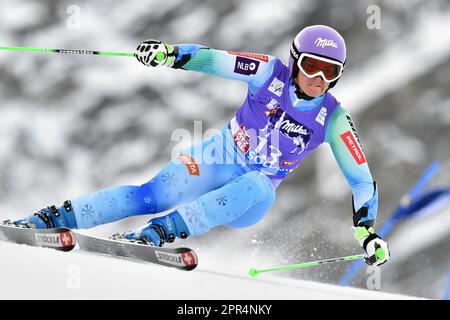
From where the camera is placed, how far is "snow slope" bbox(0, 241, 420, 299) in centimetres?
232

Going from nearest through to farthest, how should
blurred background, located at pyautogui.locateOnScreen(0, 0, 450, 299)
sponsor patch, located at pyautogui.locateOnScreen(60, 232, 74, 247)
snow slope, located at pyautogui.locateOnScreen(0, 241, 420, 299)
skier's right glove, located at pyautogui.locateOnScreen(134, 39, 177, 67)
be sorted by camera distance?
1. snow slope, located at pyautogui.locateOnScreen(0, 241, 420, 299)
2. sponsor patch, located at pyautogui.locateOnScreen(60, 232, 74, 247)
3. skier's right glove, located at pyautogui.locateOnScreen(134, 39, 177, 67)
4. blurred background, located at pyautogui.locateOnScreen(0, 0, 450, 299)

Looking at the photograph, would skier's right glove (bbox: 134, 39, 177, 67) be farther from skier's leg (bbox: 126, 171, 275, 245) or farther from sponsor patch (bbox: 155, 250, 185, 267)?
sponsor patch (bbox: 155, 250, 185, 267)

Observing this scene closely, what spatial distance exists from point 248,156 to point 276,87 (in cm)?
34

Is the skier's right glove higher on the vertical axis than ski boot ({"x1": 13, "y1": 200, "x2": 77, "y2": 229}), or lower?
higher

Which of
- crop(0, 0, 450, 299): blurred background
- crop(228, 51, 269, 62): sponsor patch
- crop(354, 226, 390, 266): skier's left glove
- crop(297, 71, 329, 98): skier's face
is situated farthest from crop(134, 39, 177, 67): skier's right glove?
crop(0, 0, 450, 299): blurred background

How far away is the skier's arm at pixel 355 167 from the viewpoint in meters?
3.18

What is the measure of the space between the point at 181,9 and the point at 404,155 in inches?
98.9

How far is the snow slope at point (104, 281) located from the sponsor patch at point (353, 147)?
2.17 ft

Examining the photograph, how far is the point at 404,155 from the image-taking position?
669 centimetres

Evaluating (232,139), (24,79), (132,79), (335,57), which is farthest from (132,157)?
(335,57)

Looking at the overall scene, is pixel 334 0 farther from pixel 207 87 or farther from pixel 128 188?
pixel 128 188

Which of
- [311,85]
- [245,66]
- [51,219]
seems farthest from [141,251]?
[311,85]

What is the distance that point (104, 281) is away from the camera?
96.7 inches

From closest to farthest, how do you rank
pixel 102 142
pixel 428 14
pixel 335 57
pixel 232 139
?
pixel 335 57 < pixel 232 139 < pixel 102 142 < pixel 428 14
